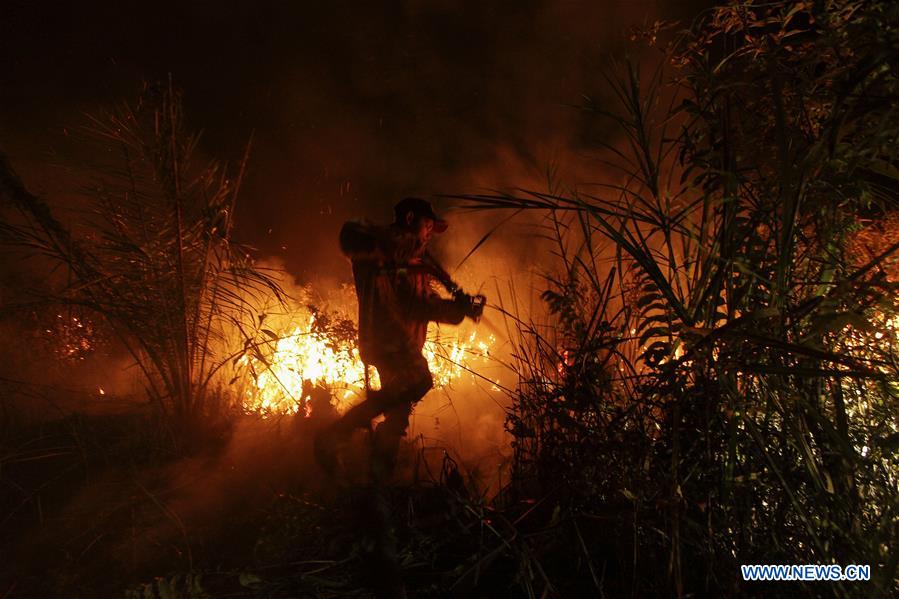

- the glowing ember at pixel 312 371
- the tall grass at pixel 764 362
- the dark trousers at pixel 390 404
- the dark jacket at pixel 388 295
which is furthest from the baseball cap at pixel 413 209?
the tall grass at pixel 764 362

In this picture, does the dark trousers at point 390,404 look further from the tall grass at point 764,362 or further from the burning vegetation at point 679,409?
the tall grass at point 764,362

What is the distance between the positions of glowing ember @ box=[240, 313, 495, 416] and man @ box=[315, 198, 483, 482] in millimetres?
868

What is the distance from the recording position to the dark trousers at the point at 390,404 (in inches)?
152

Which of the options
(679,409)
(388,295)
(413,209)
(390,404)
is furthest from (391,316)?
(679,409)

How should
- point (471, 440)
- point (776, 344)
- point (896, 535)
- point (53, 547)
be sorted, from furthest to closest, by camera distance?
point (471, 440) < point (53, 547) < point (896, 535) < point (776, 344)

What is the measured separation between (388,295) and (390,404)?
32.8 inches

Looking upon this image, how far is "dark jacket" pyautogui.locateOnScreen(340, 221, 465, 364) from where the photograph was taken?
390 cm

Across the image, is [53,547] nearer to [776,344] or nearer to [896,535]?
[776,344]

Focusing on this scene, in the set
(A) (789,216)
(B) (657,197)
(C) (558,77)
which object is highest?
(C) (558,77)

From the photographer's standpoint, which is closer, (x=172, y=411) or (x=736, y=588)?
(x=736, y=588)

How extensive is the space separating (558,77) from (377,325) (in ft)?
21.4

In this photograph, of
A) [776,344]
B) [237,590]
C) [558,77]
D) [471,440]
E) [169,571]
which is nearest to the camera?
[776,344]

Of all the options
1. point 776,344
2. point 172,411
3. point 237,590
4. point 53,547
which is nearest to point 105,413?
point 172,411

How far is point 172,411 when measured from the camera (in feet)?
14.6
